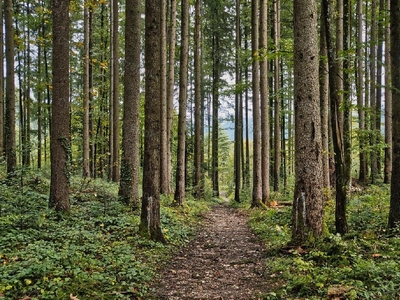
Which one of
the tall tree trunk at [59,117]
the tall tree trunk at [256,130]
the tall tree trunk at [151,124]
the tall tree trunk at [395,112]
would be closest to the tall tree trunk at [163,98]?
the tall tree trunk at [256,130]

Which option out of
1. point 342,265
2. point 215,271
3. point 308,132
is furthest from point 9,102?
point 342,265

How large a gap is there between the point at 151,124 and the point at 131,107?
11.5 feet

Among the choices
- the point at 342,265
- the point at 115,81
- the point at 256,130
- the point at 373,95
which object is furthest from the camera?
the point at 373,95

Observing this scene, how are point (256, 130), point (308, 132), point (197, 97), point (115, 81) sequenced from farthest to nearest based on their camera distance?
point (197, 97) → point (115, 81) → point (256, 130) → point (308, 132)

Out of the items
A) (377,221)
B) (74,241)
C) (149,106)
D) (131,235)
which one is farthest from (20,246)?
(377,221)

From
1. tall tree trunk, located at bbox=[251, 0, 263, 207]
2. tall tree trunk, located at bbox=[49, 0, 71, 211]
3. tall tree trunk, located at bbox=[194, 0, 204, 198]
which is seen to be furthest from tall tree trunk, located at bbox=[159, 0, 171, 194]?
tall tree trunk, located at bbox=[49, 0, 71, 211]

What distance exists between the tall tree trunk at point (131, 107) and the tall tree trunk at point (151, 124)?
10.1 feet

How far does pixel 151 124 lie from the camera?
747 centimetres

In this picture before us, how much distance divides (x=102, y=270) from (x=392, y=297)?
4162 millimetres

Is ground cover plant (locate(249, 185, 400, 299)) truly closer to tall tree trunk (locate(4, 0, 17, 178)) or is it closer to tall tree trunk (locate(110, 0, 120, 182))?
tall tree trunk (locate(4, 0, 17, 178))

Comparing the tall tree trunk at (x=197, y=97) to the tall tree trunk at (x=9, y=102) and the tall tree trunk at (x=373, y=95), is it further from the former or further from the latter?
the tall tree trunk at (x=373, y=95)

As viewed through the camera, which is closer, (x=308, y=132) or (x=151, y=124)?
(x=308, y=132)

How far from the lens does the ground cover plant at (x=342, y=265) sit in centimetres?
443

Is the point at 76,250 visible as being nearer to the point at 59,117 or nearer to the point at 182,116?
the point at 59,117
